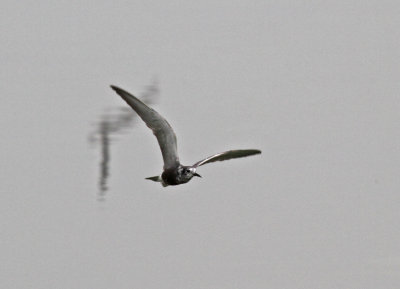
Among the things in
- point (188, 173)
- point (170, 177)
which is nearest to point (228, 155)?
point (188, 173)

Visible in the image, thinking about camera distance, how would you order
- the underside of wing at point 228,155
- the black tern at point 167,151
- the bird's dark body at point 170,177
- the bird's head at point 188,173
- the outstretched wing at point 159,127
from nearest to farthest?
the underside of wing at point 228,155
the black tern at point 167,151
the outstretched wing at point 159,127
the bird's head at point 188,173
the bird's dark body at point 170,177

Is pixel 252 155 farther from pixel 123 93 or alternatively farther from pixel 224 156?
pixel 123 93

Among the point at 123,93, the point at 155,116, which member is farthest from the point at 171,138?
the point at 123,93

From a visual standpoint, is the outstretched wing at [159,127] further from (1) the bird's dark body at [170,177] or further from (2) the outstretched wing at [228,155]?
(2) the outstretched wing at [228,155]

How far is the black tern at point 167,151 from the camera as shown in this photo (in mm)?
20438

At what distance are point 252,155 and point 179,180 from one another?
2769mm

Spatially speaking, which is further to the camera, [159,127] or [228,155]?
[159,127]

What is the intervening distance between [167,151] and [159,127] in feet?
3.59

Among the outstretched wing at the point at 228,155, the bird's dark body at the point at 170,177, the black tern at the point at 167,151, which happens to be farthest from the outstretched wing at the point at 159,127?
the outstretched wing at the point at 228,155

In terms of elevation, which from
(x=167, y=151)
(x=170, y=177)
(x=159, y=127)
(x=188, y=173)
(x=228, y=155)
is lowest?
(x=170, y=177)

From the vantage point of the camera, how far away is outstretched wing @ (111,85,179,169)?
67.7 feet

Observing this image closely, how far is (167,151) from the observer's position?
22359 millimetres

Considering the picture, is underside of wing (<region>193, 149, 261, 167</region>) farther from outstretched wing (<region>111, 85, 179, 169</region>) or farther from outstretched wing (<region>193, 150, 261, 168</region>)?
outstretched wing (<region>111, 85, 179, 169</region>)

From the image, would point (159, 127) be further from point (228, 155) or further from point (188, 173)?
point (228, 155)
